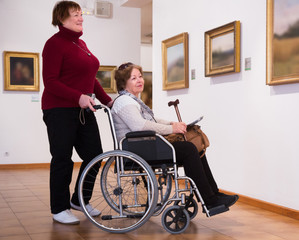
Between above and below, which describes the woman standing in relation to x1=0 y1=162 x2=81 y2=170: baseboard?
above

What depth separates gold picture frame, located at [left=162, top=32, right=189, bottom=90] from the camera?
482 centimetres

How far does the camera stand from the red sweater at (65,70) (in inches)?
113

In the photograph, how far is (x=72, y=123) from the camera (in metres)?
2.98

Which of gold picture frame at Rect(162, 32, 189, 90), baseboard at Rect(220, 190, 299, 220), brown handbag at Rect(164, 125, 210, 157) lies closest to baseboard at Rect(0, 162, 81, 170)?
gold picture frame at Rect(162, 32, 189, 90)

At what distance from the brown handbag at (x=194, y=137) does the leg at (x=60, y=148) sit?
0.66 m

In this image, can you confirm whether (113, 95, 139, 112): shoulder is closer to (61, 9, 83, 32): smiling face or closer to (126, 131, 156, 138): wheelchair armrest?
(126, 131, 156, 138): wheelchair armrest

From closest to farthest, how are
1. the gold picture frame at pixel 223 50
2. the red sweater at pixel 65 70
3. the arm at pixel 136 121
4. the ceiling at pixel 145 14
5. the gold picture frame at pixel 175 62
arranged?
the arm at pixel 136 121 < the red sweater at pixel 65 70 < the gold picture frame at pixel 223 50 < the gold picture frame at pixel 175 62 < the ceiling at pixel 145 14

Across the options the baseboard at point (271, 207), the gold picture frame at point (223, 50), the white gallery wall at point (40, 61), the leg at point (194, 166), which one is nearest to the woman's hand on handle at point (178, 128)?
the leg at point (194, 166)

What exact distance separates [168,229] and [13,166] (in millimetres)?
4807

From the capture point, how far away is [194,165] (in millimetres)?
2680

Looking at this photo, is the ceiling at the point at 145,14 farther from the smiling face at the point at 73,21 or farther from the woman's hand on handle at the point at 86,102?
the woman's hand on handle at the point at 86,102

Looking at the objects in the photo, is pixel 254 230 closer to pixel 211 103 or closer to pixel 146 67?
pixel 211 103

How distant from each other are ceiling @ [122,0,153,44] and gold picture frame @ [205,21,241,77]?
2945 mm

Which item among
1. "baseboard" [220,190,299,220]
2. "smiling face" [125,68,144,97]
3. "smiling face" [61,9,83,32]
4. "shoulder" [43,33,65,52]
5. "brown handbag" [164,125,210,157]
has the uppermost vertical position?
"smiling face" [61,9,83,32]
